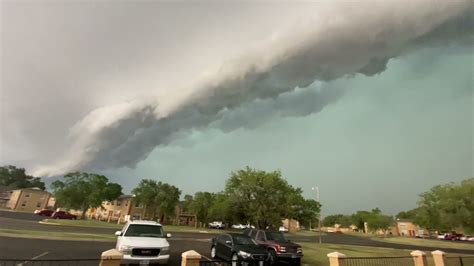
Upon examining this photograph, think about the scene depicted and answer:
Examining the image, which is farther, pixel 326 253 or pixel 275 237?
pixel 326 253

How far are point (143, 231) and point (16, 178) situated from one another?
148303 millimetres

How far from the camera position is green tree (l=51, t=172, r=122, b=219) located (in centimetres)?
6369

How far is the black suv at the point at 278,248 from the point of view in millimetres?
14965

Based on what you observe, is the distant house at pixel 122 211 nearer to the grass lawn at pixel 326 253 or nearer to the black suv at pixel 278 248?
the grass lawn at pixel 326 253

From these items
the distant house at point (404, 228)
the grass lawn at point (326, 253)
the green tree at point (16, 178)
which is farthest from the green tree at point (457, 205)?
the green tree at point (16, 178)

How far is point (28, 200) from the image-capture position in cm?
8231

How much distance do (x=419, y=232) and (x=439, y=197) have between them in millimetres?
71658

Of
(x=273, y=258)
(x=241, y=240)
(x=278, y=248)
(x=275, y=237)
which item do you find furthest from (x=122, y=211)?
(x=273, y=258)

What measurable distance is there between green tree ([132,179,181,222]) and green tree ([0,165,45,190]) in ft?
281

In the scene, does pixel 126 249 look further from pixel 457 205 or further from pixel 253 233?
pixel 457 205

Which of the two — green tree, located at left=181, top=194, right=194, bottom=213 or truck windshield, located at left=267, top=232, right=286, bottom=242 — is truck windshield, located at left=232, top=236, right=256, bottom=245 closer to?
truck windshield, located at left=267, top=232, right=286, bottom=242

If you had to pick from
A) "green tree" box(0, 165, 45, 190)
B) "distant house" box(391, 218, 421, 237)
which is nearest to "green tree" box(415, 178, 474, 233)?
"distant house" box(391, 218, 421, 237)

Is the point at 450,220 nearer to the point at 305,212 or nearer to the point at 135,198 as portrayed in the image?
the point at 305,212

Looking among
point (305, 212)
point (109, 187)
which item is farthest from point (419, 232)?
point (109, 187)
